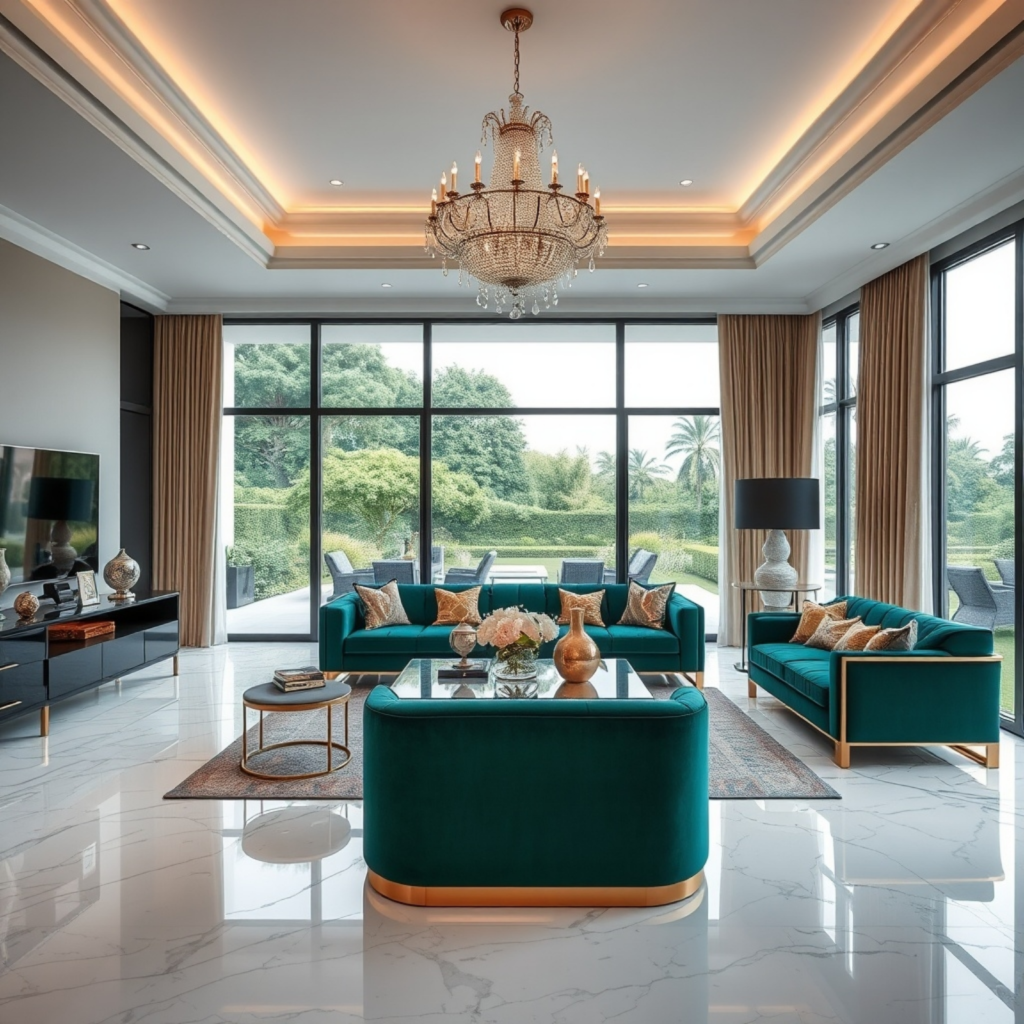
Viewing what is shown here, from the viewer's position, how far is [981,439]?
16.8ft

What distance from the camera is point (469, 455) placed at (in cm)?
766

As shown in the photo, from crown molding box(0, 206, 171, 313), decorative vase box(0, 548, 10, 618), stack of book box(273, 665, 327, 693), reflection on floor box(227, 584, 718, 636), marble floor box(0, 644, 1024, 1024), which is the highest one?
crown molding box(0, 206, 171, 313)

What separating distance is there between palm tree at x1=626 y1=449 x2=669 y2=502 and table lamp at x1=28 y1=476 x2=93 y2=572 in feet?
15.9

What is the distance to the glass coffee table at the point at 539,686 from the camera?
381 centimetres

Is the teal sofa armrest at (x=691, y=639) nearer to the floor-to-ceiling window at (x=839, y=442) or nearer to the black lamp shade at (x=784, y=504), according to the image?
the black lamp shade at (x=784, y=504)

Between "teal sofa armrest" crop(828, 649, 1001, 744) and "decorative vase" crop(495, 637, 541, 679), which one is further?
"teal sofa armrest" crop(828, 649, 1001, 744)

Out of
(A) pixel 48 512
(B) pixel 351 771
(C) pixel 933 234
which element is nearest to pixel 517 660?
(B) pixel 351 771

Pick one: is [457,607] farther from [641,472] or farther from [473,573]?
[641,472]

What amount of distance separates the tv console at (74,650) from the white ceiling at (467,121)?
2.62 meters

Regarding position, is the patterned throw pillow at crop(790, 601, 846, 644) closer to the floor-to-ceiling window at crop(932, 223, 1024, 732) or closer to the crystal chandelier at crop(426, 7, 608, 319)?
the floor-to-ceiling window at crop(932, 223, 1024, 732)

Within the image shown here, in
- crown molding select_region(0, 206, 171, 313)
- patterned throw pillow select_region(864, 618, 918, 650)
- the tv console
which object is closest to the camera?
patterned throw pillow select_region(864, 618, 918, 650)

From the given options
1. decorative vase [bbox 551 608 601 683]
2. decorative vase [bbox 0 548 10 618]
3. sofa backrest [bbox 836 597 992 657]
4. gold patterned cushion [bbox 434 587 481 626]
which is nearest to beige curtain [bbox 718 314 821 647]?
gold patterned cushion [bbox 434 587 481 626]

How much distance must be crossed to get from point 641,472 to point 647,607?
2.00 meters

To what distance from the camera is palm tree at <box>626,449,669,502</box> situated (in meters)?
7.66
